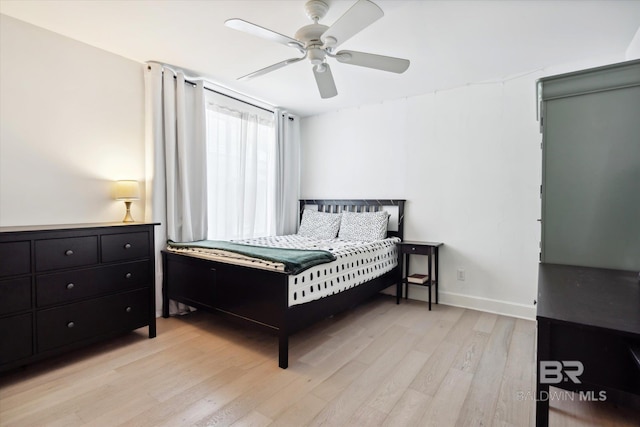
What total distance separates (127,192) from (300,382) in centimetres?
208

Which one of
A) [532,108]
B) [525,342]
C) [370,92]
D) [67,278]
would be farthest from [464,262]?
[67,278]

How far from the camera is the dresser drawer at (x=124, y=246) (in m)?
2.28

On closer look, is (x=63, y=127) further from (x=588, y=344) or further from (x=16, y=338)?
(x=588, y=344)

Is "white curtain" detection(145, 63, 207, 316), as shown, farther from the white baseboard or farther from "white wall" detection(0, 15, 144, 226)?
the white baseboard

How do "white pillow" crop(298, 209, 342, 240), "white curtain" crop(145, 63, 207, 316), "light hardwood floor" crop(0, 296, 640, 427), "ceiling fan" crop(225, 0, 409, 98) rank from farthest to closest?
"white pillow" crop(298, 209, 342, 240) → "white curtain" crop(145, 63, 207, 316) → "ceiling fan" crop(225, 0, 409, 98) → "light hardwood floor" crop(0, 296, 640, 427)

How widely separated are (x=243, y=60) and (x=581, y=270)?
2.87 m

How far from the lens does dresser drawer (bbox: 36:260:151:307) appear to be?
2000mm

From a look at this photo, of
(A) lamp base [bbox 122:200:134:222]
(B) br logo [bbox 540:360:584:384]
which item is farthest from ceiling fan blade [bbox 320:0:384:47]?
(A) lamp base [bbox 122:200:134:222]

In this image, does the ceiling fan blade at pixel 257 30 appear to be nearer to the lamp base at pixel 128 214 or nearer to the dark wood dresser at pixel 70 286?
the dark wood dresser at pixel 70 286

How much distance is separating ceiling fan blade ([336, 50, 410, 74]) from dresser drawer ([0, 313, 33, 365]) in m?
2.62

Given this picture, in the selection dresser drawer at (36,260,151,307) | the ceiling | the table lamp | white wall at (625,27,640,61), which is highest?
the ceiling

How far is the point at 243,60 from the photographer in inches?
110

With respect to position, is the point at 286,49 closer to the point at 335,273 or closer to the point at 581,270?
the point at 335,273

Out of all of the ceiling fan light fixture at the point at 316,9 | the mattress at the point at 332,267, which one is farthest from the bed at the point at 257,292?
the ceiling fan light fixture at the point at 316,9
